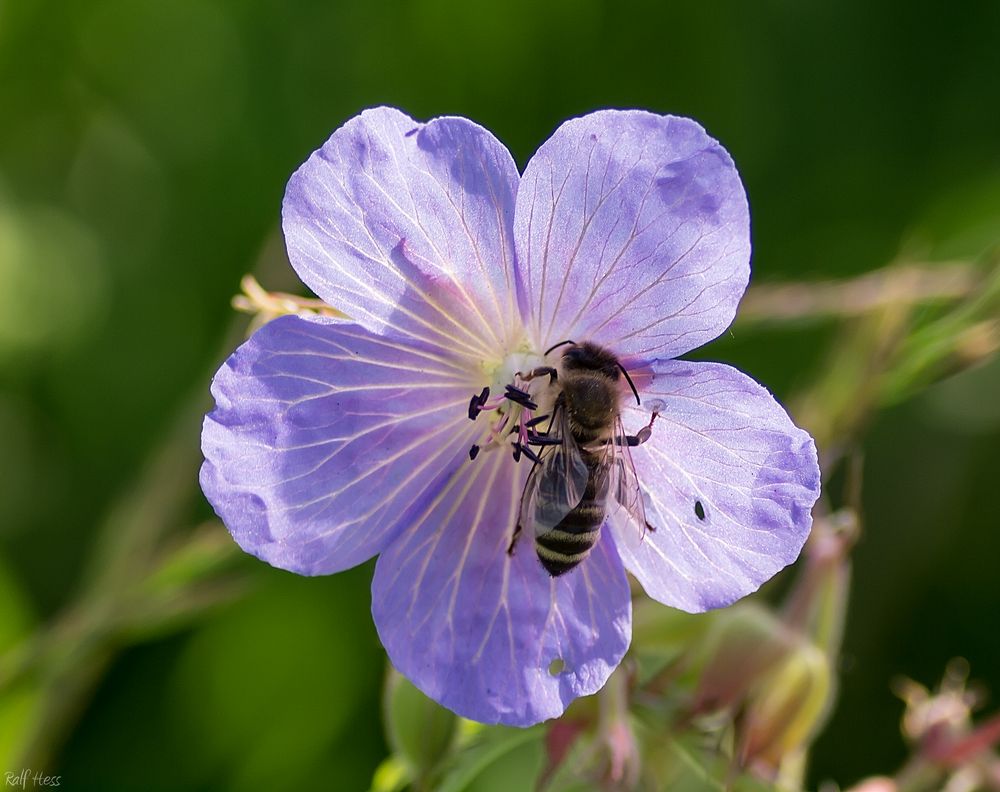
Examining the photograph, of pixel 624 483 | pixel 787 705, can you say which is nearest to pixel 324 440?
pixel 624 483

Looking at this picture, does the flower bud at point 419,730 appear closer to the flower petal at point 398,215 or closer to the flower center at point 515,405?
the flower center at point 515,405

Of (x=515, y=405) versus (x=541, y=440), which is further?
(x=515, y=405)

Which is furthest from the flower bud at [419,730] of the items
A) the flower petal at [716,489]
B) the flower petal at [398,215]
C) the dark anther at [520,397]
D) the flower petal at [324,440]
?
the flower petal at [398,215]

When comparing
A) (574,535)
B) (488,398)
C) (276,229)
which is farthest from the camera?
(276,229)

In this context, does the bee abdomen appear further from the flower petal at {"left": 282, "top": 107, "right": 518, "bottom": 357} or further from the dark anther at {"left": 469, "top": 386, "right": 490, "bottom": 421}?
the flower petal at {"left": 282, "top": 107, "right": 518, "bottom": 357}

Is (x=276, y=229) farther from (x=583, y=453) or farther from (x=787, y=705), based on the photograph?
(x=787, y=705)

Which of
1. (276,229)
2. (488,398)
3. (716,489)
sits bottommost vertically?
(276,229)

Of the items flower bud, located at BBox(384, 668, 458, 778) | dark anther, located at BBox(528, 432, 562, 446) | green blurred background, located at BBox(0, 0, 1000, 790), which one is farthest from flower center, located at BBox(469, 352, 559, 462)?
green blurred background, located at BBox(0, 0, 1000, 790)
